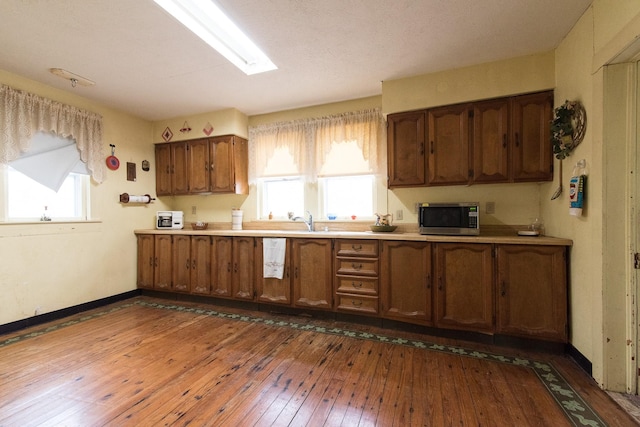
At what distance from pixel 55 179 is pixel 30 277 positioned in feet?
3.59

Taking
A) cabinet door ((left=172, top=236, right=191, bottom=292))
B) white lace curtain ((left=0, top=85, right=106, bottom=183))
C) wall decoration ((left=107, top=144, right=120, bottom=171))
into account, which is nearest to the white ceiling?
white lace curtain ((left=0, top=85, right=106, bottom=183))

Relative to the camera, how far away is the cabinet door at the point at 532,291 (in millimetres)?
2266

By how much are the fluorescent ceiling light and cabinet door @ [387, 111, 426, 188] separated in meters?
1.43

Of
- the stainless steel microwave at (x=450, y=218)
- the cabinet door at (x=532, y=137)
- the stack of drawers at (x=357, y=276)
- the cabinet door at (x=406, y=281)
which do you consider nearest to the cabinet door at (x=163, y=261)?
the stack of drawers at (x=357, y=276)

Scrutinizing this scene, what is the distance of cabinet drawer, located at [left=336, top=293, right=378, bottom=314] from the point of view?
2.86 metres

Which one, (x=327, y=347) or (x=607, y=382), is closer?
(x=607, y=382)

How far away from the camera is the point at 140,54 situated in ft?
8.28

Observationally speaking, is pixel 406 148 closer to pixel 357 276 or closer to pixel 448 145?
pixel 448 145

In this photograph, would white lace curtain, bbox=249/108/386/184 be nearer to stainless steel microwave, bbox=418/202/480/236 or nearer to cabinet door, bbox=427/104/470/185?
cabinet door, bbox=427/104/470/185

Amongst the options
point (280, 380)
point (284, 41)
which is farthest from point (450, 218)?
point (284, 41)

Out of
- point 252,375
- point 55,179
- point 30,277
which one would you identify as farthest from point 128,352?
point 55,179

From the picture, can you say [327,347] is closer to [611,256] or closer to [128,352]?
[128,352]

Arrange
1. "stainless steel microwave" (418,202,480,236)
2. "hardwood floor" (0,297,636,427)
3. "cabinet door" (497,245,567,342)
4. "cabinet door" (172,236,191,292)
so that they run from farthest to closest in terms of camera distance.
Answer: "cabinet door" (172,236,191,292) → "stainless steel microwave" (418,202,480,236) → "cabinet door" (497,245,567,342) → "hardwood floor" (0,297,636,427)

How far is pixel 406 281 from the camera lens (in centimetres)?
274
